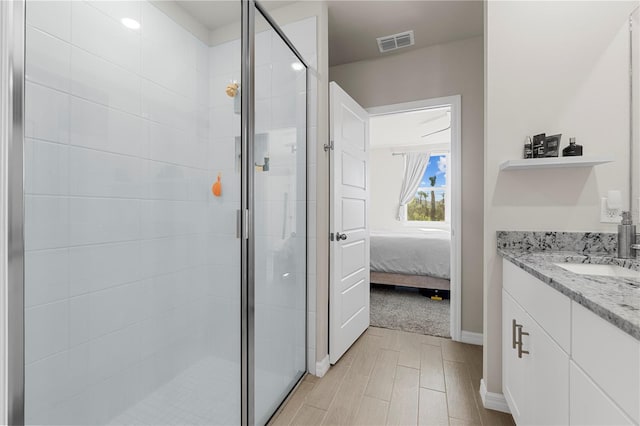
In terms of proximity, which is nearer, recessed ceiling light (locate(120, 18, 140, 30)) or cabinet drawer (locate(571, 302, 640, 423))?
cabinet drawer (locate(571, 302, 640, 423))

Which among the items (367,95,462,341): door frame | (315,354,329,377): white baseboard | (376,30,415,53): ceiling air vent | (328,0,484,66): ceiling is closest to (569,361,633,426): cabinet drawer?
(315,354,329,377): white baseboard

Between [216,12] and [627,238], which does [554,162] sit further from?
[216,12]

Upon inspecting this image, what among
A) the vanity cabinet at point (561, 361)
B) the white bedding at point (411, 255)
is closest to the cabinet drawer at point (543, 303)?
the vanity cabinet at point (561, 361)

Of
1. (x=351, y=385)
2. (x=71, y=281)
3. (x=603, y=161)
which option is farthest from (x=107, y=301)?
(x=603, y=161)

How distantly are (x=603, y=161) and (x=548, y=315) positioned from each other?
2.86ft

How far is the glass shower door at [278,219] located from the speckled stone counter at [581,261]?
4.02 feet

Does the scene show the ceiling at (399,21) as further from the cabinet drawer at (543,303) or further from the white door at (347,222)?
the cabinet drawer at (543,303)

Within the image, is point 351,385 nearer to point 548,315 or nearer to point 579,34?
point 548,315

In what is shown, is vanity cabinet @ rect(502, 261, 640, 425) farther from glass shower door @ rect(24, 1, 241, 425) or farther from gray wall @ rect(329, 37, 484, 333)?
glass shower door @ rect(24, 1, 241, 425)

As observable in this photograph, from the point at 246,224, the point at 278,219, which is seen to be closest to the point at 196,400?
the point at 246,224

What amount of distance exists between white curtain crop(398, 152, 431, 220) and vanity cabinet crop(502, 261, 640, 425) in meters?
5.22

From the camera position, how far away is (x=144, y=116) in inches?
52.2

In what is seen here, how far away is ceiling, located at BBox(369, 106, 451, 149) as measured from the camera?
4.74 metres

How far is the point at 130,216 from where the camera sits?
1.24m
